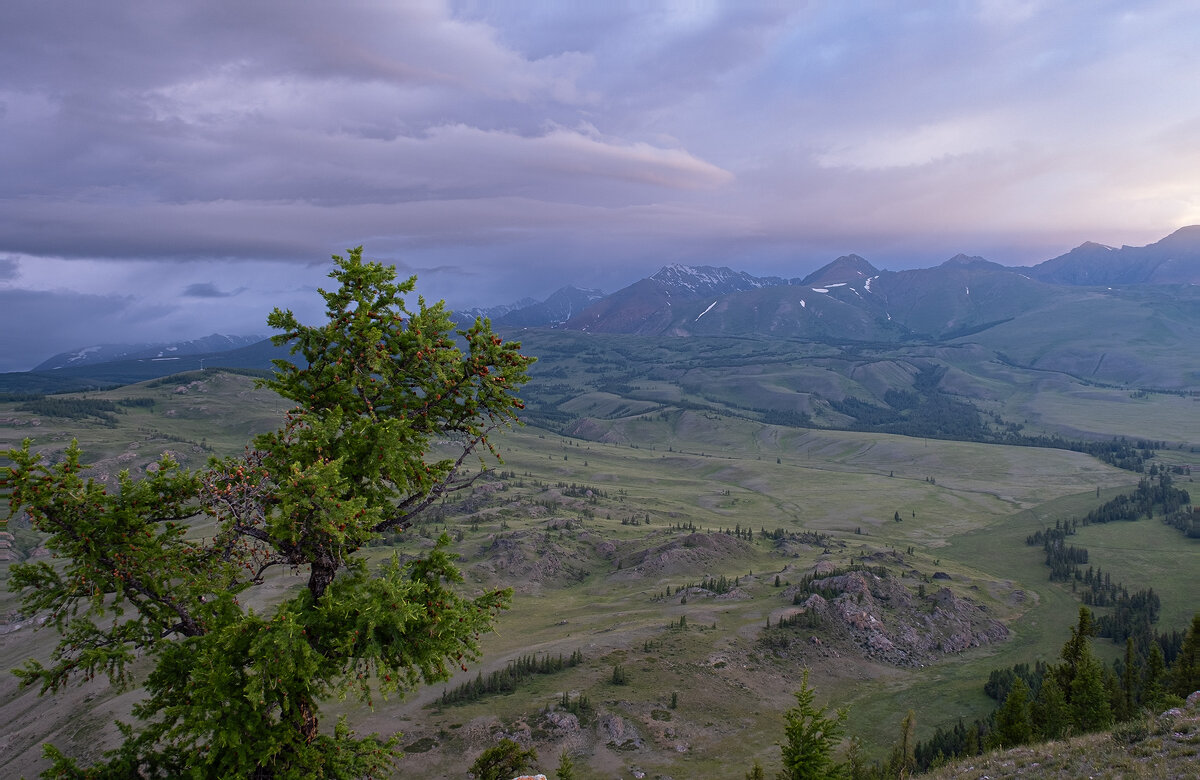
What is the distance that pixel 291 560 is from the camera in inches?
568

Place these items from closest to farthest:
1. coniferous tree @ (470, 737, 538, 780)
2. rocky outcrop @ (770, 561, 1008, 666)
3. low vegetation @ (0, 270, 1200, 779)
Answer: coniferous tree @ (470, 737, 538, 780)
low vegetation @ (0, 270, 1200, 779)
rocky outcrop @ (770, 561, 1008, 666)

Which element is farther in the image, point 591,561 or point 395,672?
point 591,561

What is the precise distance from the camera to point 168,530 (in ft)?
46.7

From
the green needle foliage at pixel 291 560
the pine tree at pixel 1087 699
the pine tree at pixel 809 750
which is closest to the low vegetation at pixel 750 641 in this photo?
the pine tree at pixel 1087 699

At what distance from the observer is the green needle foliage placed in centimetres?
1298

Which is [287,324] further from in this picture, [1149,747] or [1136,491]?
[1136,491]

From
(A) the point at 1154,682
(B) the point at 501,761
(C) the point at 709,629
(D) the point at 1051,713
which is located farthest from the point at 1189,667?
(B) the point at 501,761

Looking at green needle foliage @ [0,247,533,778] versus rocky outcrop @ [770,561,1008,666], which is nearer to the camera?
green needle foliage @ [0,247,533,778]

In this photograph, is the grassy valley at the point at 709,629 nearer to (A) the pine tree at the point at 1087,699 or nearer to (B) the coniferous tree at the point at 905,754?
(B) the coniferous tree at the point at 905,754

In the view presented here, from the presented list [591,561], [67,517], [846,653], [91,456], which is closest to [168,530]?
[67,517]

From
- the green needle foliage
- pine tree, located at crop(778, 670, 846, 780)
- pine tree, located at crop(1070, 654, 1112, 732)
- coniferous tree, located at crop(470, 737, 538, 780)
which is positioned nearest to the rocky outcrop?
pine tree, located at crop(1070, 654, 1112, 732)

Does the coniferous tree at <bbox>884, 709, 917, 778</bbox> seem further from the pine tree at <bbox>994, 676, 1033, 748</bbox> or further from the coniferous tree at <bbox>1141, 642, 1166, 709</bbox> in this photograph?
the coniferous tree at <bbox>1141, 642, 1166, 709</bbox>

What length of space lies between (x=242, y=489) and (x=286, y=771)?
6.24 meters

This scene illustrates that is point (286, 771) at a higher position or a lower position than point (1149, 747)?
higher
